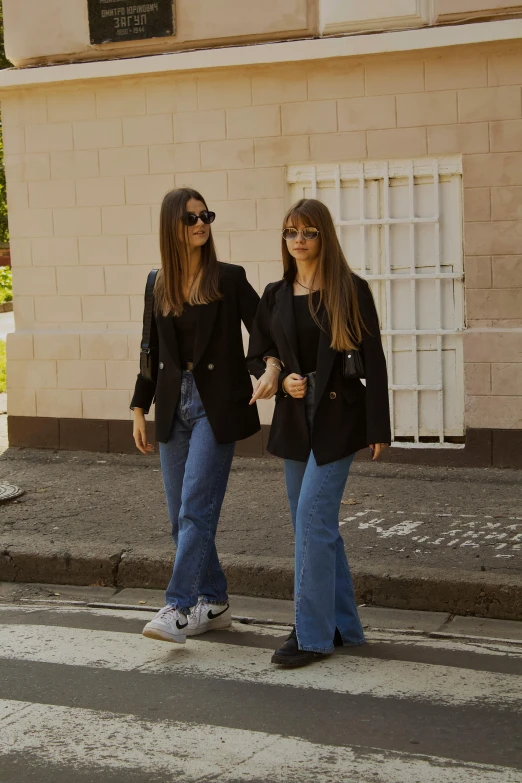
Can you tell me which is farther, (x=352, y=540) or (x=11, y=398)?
(x=11, y=398)

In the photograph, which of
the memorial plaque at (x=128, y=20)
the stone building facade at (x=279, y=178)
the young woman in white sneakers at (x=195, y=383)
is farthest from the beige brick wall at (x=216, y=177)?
the young woman in white sneakers at (x=195, y=383)

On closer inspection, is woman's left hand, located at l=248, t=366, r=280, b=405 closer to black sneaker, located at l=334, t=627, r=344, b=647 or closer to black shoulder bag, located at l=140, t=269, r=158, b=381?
black shoulder bag, located at l=140, t=269, r=158, b=381

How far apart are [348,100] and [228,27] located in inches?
46.6

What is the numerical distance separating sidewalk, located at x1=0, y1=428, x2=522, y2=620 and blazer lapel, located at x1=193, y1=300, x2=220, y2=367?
1521mm

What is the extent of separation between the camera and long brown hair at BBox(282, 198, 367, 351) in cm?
490

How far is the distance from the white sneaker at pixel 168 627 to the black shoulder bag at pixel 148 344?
3.72 feet

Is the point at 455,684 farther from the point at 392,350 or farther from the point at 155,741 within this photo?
the point at 392,350

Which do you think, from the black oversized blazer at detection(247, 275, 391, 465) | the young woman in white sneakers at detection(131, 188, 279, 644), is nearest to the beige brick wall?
the young woman in white sneakers at detection(131, 188, 279, 644)

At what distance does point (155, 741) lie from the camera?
4160mm

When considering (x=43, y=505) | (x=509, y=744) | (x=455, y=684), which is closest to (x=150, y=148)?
(x=43, y=505)

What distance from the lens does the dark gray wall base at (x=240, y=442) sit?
8969 mm

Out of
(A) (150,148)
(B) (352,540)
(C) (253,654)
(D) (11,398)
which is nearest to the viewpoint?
(C) (253,654)

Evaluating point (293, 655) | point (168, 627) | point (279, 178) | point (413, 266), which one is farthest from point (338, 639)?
point (279, 178)

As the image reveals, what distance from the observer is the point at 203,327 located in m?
5.34
